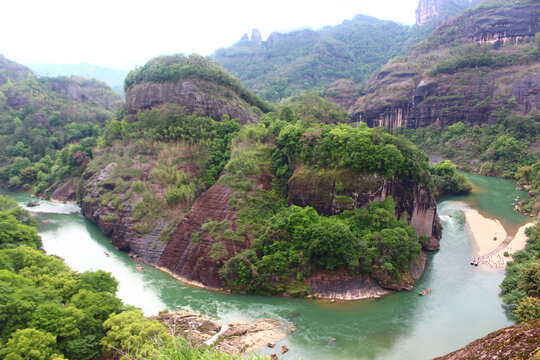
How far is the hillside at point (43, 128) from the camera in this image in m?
60.2

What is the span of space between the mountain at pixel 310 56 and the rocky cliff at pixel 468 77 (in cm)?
3135

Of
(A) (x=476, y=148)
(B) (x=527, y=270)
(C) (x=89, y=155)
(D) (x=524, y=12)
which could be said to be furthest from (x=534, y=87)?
(C) (x=89, y=155)

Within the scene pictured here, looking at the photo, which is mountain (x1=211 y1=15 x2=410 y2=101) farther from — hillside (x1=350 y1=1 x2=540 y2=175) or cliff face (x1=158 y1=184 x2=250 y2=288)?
cliff face (x1=158 y1=184 x2=250 y2=288)

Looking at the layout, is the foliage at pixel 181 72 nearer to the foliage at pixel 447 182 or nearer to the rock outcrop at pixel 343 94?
the foliage at pixel 447 182

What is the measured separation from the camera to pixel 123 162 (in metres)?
47.0

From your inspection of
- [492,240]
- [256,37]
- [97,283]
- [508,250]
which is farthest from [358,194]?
[256,37]

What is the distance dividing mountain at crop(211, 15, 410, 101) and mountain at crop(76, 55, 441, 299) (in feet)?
252

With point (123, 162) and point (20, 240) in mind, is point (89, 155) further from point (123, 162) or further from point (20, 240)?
point (20, 240)

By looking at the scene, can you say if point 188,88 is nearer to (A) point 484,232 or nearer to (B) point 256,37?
(A) point 484,232

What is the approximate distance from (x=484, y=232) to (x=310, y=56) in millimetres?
115845

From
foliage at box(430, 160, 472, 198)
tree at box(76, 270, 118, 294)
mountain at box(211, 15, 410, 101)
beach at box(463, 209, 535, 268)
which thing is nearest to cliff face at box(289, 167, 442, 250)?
beach at box(463, 209, 535, 268)

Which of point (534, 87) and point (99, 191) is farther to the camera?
point (534, 87)

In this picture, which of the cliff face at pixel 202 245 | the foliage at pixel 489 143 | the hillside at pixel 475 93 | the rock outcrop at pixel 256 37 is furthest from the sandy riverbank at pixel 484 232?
the rock outcrop at pixel 256 37

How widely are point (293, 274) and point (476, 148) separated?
200 feet
